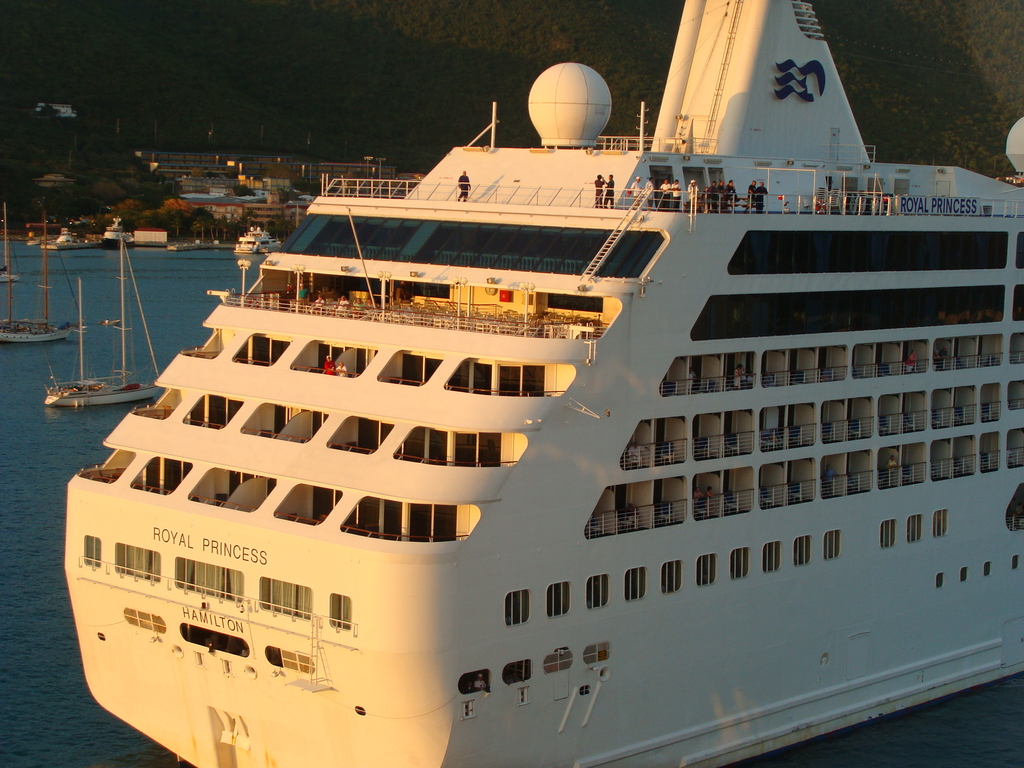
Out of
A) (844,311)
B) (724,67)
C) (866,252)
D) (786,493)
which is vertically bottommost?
(786,493)

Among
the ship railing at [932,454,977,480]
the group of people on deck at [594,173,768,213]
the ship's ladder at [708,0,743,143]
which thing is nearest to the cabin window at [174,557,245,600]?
the group of people on deck at [594,173,768,213]

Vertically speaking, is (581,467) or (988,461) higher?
(581,467)

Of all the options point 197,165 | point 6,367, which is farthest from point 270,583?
point 197,165

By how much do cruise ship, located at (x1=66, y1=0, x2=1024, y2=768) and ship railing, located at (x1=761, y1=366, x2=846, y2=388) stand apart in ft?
0.18

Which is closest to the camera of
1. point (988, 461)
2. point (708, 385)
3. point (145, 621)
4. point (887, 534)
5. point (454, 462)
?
point (454, 462)

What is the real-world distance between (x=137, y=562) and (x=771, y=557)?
8683 mm

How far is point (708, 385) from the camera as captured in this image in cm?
1819

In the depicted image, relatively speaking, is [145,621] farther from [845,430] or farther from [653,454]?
[845,430]

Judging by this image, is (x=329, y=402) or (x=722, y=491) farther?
(x=722, y=491)

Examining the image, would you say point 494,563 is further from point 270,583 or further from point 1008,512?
point 1008,512

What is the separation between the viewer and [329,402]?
55.6 feet

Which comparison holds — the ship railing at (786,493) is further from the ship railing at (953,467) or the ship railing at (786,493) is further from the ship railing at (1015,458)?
the ship railing at (1015,458)

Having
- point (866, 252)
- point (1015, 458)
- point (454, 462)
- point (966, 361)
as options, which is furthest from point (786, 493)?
point (1015, 458)

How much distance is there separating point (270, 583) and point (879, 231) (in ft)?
34.4
